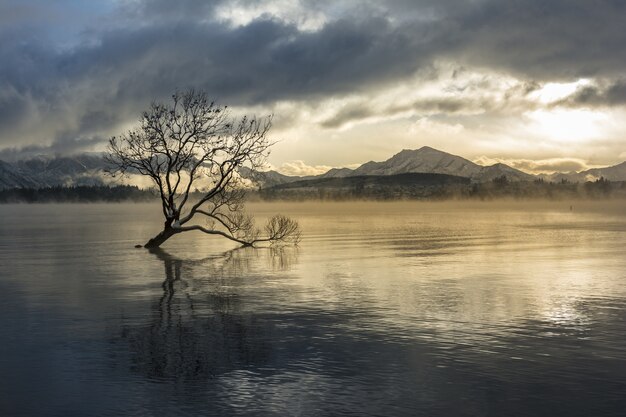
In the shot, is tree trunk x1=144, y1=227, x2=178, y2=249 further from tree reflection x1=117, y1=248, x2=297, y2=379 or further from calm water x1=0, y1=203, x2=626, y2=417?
tree reflection x1=117, y1=248, x2=297, y2=379

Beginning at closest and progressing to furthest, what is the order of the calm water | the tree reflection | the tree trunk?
the calm water → the tree reflection → the tree trunk

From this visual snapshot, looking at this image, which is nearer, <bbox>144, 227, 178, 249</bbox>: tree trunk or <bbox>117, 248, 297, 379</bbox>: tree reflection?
<bbox>117, 248, 297, 379</bbox>: tree reflection

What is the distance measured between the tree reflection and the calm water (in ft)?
0.26

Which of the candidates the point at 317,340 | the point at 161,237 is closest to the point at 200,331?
the point at 317,340

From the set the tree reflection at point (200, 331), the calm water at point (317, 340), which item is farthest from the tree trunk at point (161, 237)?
the tree reflection at point (200, 331)

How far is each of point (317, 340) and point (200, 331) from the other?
3.84 m

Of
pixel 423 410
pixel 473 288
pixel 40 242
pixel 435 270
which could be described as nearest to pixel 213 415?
pixel 423 410

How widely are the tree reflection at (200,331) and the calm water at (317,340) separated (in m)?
0.08

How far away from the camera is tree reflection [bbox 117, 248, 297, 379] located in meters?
16.8

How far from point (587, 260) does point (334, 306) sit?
2339 centimetres

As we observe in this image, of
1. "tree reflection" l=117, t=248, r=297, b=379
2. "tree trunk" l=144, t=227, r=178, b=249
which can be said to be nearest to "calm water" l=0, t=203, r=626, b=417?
"tree reflection" l=117, t=248, r=297, b=379

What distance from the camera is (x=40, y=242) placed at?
65.1 m

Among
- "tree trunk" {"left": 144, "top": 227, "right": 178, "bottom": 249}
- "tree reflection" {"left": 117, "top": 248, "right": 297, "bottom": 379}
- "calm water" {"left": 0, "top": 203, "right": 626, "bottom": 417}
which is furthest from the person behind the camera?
"tree trunk" {"left": 144, "top": 227, "right": 178, "bottom": 249}

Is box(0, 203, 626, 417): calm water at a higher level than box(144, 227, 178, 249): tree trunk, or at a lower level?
lower
